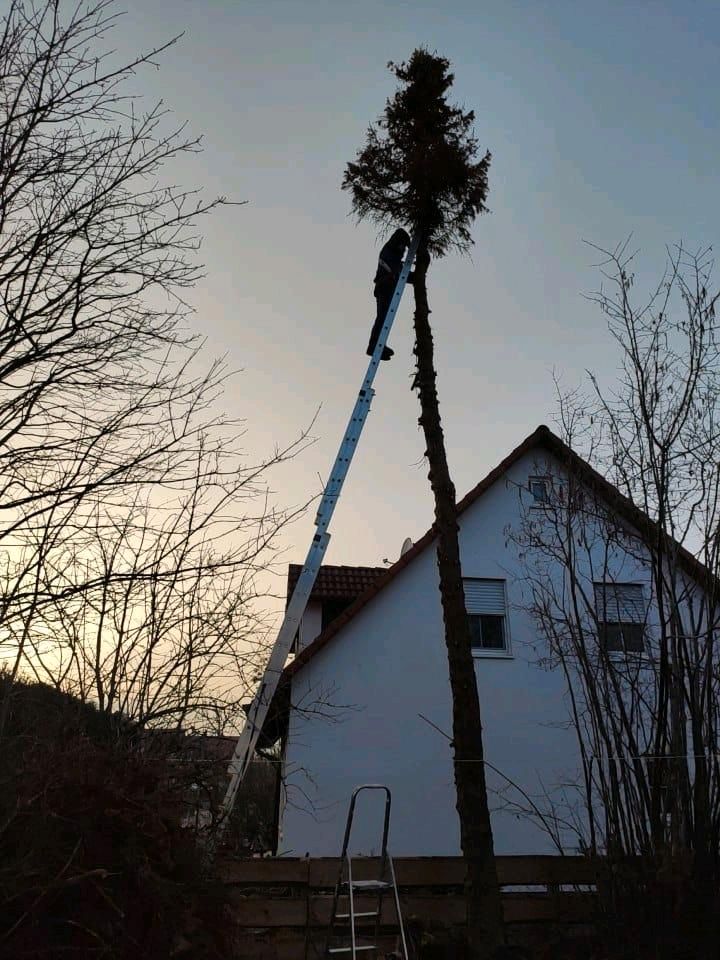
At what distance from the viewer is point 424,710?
10.6 meters

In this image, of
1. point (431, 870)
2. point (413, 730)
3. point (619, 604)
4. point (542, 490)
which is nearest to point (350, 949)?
point (431, 870)

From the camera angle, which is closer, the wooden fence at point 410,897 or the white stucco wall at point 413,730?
the wooden fence at point 410,897

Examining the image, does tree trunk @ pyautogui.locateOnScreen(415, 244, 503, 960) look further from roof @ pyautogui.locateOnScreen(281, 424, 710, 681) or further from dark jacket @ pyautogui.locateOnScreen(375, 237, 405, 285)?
roof @ pyautogui.locateOnScreen(281, 424, 710, 681)

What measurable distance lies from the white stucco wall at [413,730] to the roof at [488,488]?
18 centimetres

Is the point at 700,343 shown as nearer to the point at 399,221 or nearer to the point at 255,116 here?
the point at 399,221

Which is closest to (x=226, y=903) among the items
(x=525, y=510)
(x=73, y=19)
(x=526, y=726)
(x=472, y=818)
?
(x=472, y=818)

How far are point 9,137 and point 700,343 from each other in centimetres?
530

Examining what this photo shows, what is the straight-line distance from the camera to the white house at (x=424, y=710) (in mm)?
9961

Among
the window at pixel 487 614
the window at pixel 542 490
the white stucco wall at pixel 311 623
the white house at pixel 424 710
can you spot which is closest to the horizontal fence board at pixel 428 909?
the white house at pixel 424 710

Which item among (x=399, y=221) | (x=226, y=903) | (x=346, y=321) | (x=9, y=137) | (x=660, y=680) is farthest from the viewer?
(x=346, y=321)

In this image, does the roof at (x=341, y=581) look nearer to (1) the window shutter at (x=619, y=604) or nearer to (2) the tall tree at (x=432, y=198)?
(1) the window shutter at (x=619, y=604)

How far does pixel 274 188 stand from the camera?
694 centimetres

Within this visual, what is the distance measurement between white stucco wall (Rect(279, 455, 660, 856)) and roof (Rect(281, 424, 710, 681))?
0.59 feet

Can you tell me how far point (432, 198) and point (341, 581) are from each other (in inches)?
267
